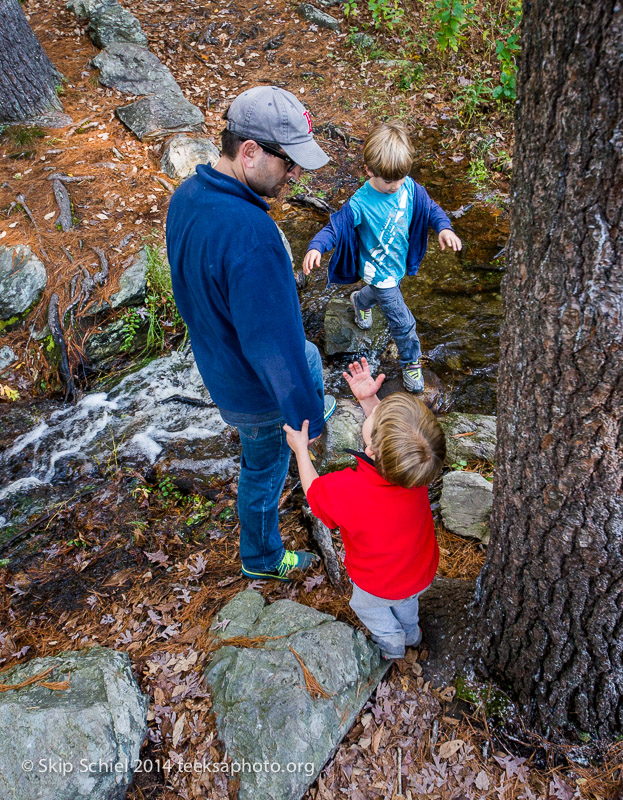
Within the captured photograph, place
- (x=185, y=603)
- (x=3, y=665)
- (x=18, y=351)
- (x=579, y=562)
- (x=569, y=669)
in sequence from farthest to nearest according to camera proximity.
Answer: (x=18, y=351)
(x=185, y=603)
(x=3, y=665)
(x=569, y=669)
(x=579, y=562)

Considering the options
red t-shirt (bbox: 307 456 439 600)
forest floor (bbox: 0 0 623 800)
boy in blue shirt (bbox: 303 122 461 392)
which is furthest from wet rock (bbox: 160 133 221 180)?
red t-shirt (bbox: 307 456 439 600)

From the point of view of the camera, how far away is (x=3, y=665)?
3.03 meters

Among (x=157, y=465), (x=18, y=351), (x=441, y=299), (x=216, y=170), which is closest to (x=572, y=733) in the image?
(x=216, y=170)

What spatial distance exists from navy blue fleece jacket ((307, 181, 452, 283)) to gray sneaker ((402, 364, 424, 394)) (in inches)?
36.7

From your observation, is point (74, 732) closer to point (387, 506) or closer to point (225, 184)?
point (387, 506)

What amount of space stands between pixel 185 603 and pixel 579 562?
232 centimetres

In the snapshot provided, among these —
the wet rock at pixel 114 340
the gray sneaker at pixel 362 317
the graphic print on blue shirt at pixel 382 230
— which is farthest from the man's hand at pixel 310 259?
the wet rock at pixel 114 340

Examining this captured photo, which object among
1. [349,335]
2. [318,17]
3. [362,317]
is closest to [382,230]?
[362,317]

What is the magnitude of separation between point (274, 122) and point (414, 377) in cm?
298

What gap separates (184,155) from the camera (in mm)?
6898

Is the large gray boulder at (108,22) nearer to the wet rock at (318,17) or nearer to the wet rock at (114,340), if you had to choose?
the wet rock at (318,17)

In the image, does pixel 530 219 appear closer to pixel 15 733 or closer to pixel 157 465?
pixel 15 733

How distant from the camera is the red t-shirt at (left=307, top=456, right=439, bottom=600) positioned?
2275 millimetres

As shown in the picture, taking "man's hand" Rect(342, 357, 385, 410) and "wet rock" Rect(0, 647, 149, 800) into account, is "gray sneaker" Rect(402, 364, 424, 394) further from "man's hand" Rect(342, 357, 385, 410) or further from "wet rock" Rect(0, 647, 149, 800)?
"wet rock" Rect(0, 647, 149, 800)
